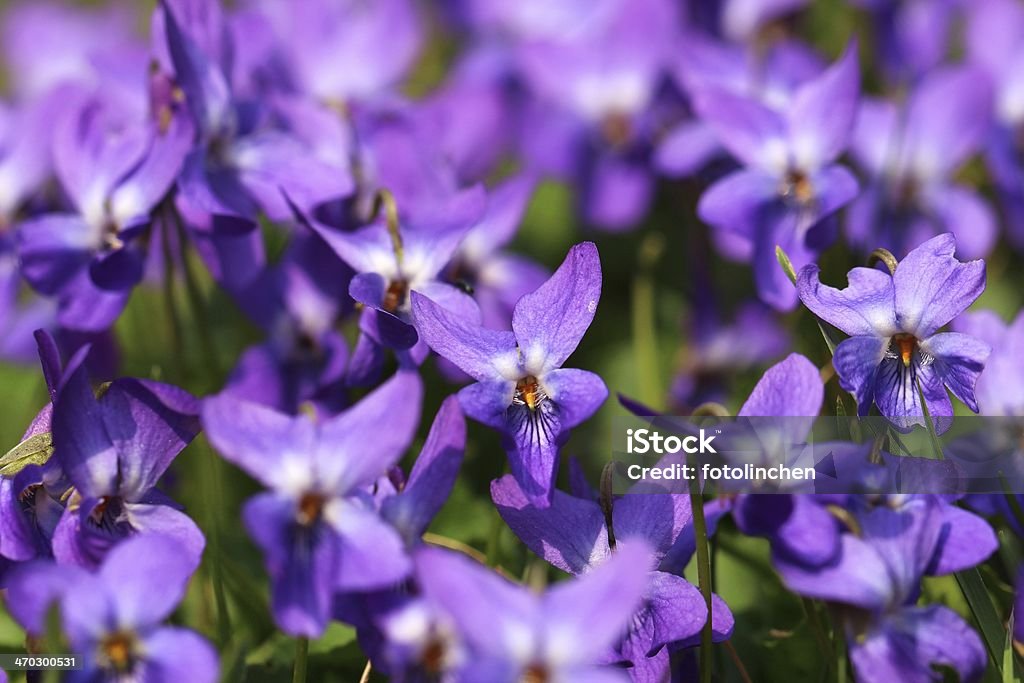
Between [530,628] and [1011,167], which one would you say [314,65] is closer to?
[1011,167]

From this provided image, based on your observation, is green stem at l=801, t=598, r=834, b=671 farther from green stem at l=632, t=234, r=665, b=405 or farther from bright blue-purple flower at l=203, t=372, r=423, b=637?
green stem at l=632, t=234, r=665, b=405

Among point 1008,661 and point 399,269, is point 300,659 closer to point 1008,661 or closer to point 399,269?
point 399,269

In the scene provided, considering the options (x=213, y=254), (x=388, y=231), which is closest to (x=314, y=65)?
(x=213, y=254)

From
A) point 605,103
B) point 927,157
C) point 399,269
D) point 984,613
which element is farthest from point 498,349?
point 605,103

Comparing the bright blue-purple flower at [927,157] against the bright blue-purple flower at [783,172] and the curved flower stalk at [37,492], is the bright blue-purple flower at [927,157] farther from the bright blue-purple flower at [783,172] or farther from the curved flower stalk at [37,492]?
the curved flower stalk at [37,492]

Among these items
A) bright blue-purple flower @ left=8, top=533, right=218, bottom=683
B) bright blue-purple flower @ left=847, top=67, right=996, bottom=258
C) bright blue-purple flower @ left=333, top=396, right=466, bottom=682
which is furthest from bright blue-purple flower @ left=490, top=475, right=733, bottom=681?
bright blue-purple flower @ left=847, top=67, right=996, bottom=258

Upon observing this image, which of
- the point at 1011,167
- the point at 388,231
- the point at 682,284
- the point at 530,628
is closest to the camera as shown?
the point at 530,628
